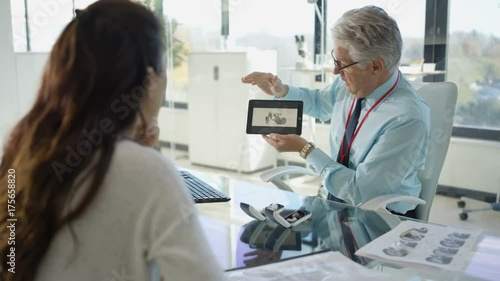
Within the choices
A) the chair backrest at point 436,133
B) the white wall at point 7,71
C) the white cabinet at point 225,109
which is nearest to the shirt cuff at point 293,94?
the chair backrest at point 436,133

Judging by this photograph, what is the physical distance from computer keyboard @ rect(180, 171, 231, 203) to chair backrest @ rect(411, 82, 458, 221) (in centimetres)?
80

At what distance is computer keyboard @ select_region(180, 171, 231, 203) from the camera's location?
1.67 meters

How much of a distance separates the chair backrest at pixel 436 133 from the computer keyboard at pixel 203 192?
2.62 ft

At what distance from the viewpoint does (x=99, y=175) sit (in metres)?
0.72

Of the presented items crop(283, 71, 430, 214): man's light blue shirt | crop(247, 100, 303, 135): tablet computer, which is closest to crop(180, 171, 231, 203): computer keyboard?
crop(247, 100, 303, 135): tablet computer

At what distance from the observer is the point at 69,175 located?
74 centimetres

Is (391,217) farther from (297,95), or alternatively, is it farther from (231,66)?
(231,66)

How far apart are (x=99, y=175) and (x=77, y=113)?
0.09 m

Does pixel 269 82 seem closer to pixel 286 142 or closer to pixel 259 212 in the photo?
pixel 286 142

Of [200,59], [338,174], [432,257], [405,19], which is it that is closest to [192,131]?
[200,59]

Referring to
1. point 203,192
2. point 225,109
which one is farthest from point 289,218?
point 225,109

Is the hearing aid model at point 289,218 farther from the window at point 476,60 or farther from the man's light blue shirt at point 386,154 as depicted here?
the window at point 476,60

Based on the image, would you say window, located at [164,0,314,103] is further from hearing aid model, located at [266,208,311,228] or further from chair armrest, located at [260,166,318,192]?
hearing aid model, located at [266,208,311,228]

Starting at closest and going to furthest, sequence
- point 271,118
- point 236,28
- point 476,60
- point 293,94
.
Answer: point 271,118 → point 293,94 → point 476,60 → point 236,28
